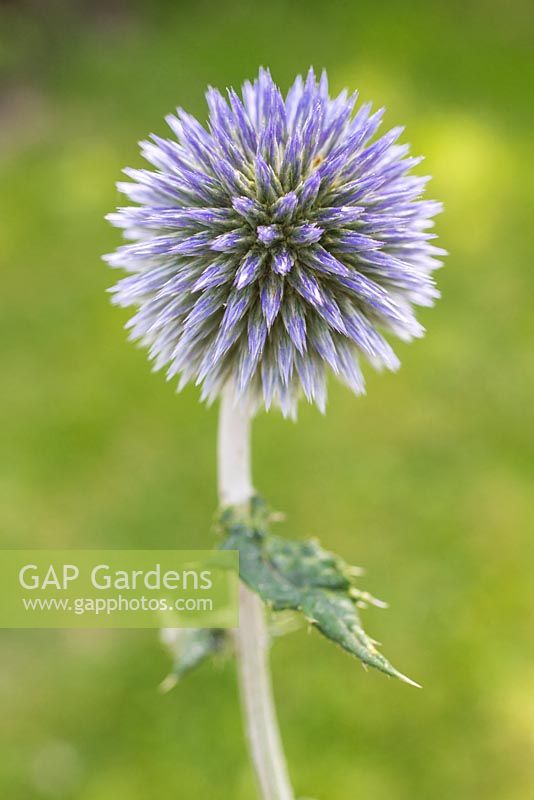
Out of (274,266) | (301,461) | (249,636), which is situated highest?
(301,461)

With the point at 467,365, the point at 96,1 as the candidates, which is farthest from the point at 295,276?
the point at 96,1

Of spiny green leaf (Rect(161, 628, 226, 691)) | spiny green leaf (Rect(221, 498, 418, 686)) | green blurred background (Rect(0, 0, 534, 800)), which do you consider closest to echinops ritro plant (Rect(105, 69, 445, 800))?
spiny green leaf (Rect(221, 498, 418, 686))

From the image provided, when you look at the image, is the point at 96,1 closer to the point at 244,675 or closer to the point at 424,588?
the point at 424,588

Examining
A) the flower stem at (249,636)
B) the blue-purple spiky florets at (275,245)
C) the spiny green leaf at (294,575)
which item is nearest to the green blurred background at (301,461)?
the flower stem at (249,636)

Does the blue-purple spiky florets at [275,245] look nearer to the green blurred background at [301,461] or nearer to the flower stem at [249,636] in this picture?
the flower stem at [249,636]

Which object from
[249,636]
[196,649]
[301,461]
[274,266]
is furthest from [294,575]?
[301,461]

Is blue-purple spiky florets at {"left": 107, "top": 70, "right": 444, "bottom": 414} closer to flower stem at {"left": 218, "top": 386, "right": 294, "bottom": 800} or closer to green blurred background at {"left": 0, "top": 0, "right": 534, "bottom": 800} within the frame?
flower stem at {"left": 218, "top": 386, "right": 294, "bottom": 800}

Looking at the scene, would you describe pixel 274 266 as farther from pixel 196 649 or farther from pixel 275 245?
pixel 196 649
